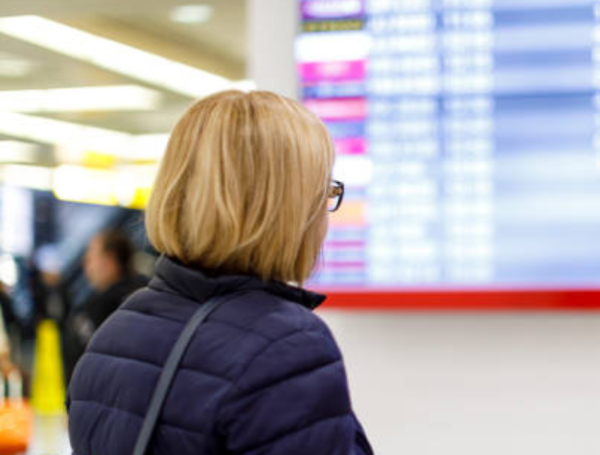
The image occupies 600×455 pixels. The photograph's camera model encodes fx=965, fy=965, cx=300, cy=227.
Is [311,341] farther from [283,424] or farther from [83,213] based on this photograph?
[83,213]

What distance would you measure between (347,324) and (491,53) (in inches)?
39.2

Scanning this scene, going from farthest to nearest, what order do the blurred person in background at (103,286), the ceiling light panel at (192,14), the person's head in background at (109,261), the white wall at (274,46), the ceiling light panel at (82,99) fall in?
the ceiling light panel at (82,99)
the person's head in background at (109,261)
the ceiling light panel at (192,14)
the blurred person in background at (103,286)
the white wall at (274,46)

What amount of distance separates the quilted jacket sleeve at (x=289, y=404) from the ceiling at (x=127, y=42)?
3.38m

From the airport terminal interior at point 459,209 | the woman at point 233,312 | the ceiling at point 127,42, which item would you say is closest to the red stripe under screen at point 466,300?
the airport terminal interior at point 459,209

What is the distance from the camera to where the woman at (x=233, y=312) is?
1.22 m

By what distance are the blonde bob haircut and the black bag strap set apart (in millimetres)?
101

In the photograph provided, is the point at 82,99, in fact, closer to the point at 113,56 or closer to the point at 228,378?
the point at 113,56

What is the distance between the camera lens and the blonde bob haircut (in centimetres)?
132

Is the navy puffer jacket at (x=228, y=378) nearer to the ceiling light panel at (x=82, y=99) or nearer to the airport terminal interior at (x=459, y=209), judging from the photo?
the airport terminal interior at (x=459, y=209)

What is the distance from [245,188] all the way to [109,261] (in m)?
4.17

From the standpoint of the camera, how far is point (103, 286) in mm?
5332

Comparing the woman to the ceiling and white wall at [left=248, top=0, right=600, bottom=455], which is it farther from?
the ceiling

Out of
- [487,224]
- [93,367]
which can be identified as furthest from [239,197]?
[487,224]

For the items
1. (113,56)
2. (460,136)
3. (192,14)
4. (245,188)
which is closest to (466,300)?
(460,136)
